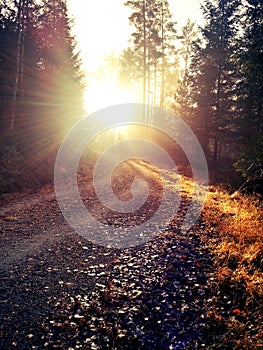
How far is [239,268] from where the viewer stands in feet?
21.8

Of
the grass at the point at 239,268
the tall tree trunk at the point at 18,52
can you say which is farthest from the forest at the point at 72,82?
the grass at the point at 239,268

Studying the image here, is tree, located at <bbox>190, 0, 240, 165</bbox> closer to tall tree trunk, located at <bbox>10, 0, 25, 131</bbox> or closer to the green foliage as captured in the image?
the green foliage

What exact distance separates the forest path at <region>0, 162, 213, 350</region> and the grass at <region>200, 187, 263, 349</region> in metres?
0.42

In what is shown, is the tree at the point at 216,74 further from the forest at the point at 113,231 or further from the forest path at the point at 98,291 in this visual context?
the forest path at the point at 98,291

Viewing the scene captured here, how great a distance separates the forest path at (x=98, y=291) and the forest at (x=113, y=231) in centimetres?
3

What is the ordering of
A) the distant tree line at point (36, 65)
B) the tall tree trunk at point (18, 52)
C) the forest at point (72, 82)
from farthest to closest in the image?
the distant tree line at point (36, 65), the tall tree trunk at point (18, 52), the forest at point (72, 82)

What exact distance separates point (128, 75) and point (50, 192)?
46.6 metres

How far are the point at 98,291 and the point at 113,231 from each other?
3831 millimetres

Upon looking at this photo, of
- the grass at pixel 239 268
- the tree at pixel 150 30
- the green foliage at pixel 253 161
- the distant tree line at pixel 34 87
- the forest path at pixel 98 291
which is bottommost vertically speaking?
the forest path at pixel 98 291

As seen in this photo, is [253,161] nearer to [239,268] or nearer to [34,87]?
[239,268]

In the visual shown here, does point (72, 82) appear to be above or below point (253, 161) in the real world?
above

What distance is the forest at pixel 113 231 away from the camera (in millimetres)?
4871

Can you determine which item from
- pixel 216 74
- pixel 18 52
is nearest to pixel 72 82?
pixel 18 52

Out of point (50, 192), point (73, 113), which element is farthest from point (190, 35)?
point (50, 192)
